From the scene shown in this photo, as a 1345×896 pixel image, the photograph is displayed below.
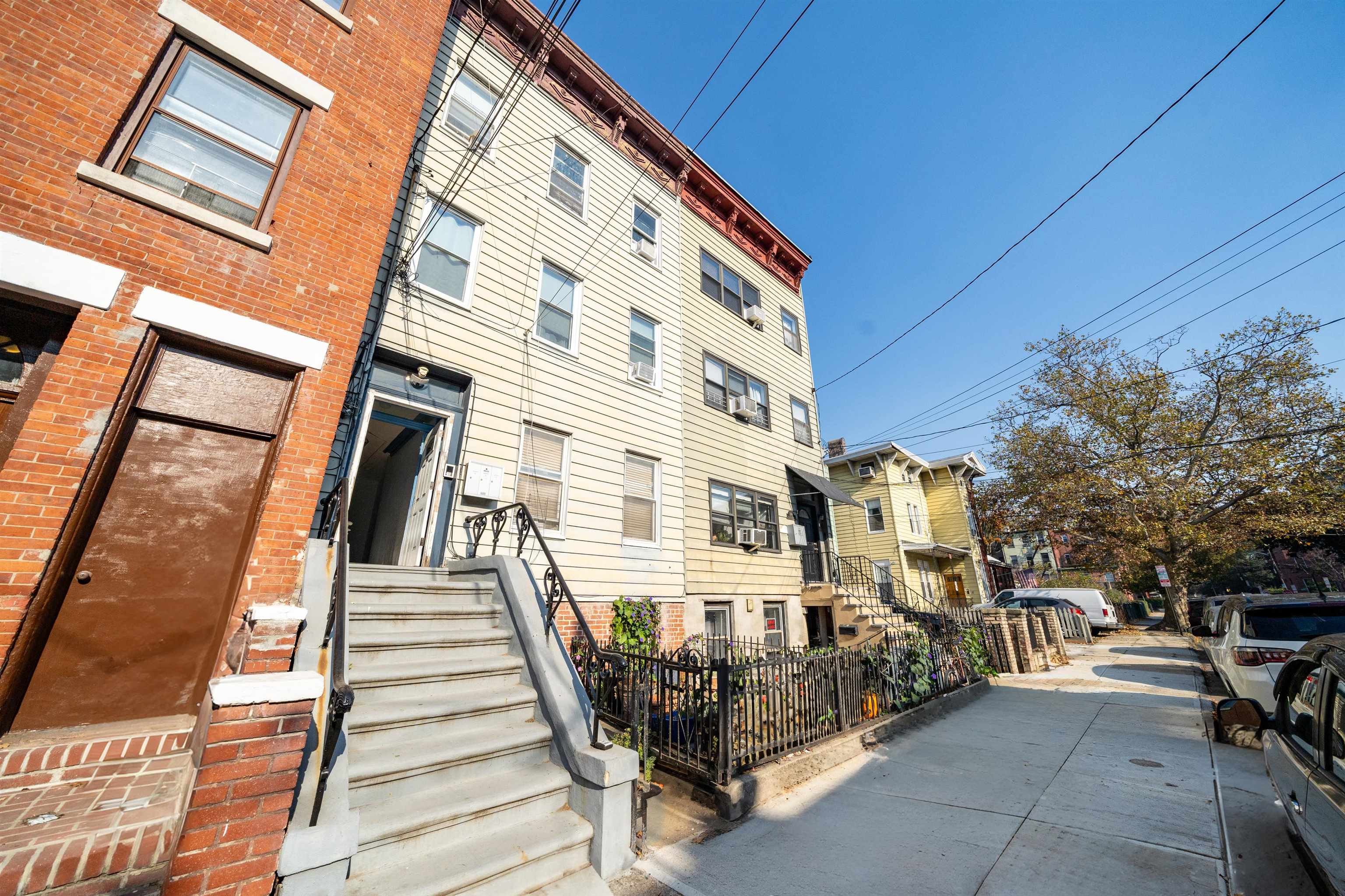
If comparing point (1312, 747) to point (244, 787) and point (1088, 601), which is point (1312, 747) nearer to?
point (244, 787)

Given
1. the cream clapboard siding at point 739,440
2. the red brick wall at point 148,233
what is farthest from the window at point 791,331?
the red brick wall at point 148,233

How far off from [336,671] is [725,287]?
13.1 metres

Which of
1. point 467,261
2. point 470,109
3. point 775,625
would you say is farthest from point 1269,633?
point 470,109

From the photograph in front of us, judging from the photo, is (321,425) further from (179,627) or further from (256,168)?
(256,168)

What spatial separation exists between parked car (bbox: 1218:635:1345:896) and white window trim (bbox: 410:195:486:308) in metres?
9.15

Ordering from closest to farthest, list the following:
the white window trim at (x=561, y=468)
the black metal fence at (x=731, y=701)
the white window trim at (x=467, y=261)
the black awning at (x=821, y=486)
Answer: the black metal fence at (x=731, y=701), the white window trim at (x=467, y=261), the white window trim at (x=561, y=468), the black awning at (x=821, y=486)

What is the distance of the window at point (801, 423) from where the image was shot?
48.1 feet

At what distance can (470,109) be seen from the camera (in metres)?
8.73

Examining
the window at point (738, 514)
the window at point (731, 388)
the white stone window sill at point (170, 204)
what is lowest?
the window at point (738, 514)

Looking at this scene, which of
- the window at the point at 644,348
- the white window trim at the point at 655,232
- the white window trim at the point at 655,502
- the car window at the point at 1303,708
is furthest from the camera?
the white window trim at the point at 655,232

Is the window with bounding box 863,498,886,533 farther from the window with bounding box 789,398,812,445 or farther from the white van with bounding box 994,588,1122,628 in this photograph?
the window with bounding box 789,398,812,445

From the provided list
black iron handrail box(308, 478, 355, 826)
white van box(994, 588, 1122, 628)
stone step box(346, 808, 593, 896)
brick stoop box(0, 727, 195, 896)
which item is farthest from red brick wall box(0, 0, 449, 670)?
white van box(994, 588, 1122, 628)

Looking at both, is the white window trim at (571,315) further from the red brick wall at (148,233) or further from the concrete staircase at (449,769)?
the concrete staircase at (449,769)

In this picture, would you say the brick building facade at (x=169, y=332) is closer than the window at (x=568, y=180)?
Yes
